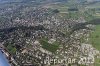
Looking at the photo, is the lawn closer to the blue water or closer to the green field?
the green field


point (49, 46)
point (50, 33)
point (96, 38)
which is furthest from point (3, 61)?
point (96, 38)

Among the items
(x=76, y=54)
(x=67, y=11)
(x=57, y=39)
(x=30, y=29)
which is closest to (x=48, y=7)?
(x=67, y=11)

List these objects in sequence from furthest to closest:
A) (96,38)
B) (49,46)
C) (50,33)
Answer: (50,33) < (96,38) < (49,46)

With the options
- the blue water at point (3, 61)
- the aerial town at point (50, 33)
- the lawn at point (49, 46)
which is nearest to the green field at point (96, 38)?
the aerial town at point (50, 33)

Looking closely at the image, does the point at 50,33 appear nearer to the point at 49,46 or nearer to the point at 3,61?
the point at 49,46

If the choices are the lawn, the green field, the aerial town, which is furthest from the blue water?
the green field

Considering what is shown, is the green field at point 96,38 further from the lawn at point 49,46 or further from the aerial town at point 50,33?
the lawn at point 49,46

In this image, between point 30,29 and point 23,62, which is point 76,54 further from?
point 30,29

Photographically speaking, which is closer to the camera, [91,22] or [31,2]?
[91,22]
